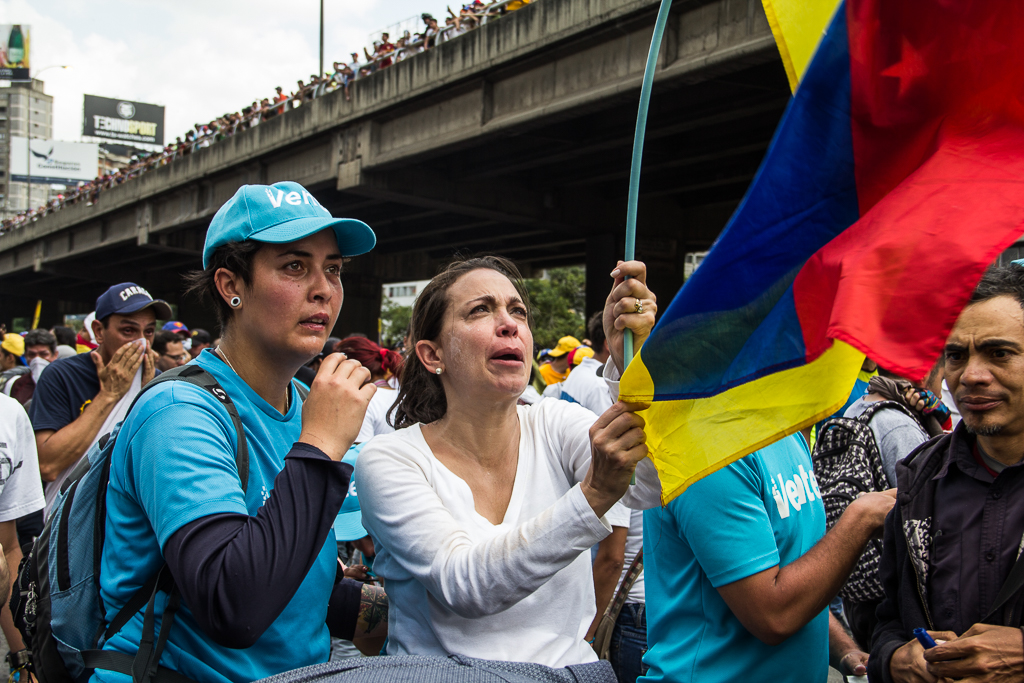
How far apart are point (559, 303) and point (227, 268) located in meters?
51.7

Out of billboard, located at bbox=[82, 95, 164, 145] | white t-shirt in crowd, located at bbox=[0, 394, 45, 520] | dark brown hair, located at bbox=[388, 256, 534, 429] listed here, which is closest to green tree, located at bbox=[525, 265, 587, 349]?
white t-shirt in crowd, located at bbox=[0, 394, 45, 520]

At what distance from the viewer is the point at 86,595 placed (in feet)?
6.33

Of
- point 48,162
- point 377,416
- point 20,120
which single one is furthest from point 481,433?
point 20,120

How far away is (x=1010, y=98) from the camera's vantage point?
175 cm

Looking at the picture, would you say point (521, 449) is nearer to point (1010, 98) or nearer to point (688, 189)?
point (1010, 98)

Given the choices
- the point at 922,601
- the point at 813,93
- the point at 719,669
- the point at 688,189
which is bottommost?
the point at 719,669

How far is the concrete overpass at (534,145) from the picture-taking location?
40.3 ft

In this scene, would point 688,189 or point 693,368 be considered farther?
point 688,189

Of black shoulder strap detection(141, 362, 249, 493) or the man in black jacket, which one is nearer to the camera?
black shoulder strap detection(141, 362, 249, 493)

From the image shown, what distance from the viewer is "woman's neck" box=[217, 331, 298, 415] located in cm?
222

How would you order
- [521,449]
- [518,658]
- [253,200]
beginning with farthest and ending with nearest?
1. [521,449]
2. [253,200]
3. [518,658]

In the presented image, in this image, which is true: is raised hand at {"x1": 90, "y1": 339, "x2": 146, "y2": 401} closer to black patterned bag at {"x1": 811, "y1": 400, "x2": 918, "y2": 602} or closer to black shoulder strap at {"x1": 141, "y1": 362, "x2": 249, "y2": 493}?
black shoulder strap at {"x1": 141, "y1": 362, "x2": 249, "y2": 493}

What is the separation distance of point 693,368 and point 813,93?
2.02 ft

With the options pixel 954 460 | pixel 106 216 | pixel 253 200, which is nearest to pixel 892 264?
pixel 954 460
